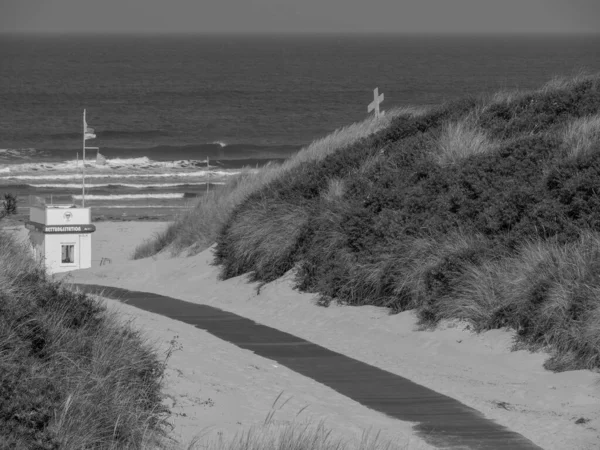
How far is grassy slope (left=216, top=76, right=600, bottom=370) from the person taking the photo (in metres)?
9.50

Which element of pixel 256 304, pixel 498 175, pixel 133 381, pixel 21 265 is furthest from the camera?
pixel 256 304

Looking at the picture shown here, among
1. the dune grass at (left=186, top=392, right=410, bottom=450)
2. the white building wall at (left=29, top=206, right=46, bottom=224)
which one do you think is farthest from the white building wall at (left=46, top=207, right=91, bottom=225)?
the dune grass at (left=186, top=392, right=410, bottom=450)

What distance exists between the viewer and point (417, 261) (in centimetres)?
1143

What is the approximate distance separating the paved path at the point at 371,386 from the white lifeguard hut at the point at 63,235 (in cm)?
1155

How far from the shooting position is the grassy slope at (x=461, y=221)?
9500mm

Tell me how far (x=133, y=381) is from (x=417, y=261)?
18.1 feet

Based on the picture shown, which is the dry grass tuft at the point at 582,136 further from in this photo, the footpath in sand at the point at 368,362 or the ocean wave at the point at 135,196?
the ocean wave at the point at 135,196

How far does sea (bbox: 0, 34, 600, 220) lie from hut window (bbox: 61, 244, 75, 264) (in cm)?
426

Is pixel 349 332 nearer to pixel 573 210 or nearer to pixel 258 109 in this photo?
pixel 573 210

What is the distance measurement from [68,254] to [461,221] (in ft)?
47.4

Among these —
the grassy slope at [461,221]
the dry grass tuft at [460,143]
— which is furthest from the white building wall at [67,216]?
the dry grass tuft at [460,143]

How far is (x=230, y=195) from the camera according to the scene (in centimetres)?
2066

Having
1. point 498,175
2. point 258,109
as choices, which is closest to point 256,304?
point 498,175

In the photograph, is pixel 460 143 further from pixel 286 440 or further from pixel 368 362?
pixel 286 440
